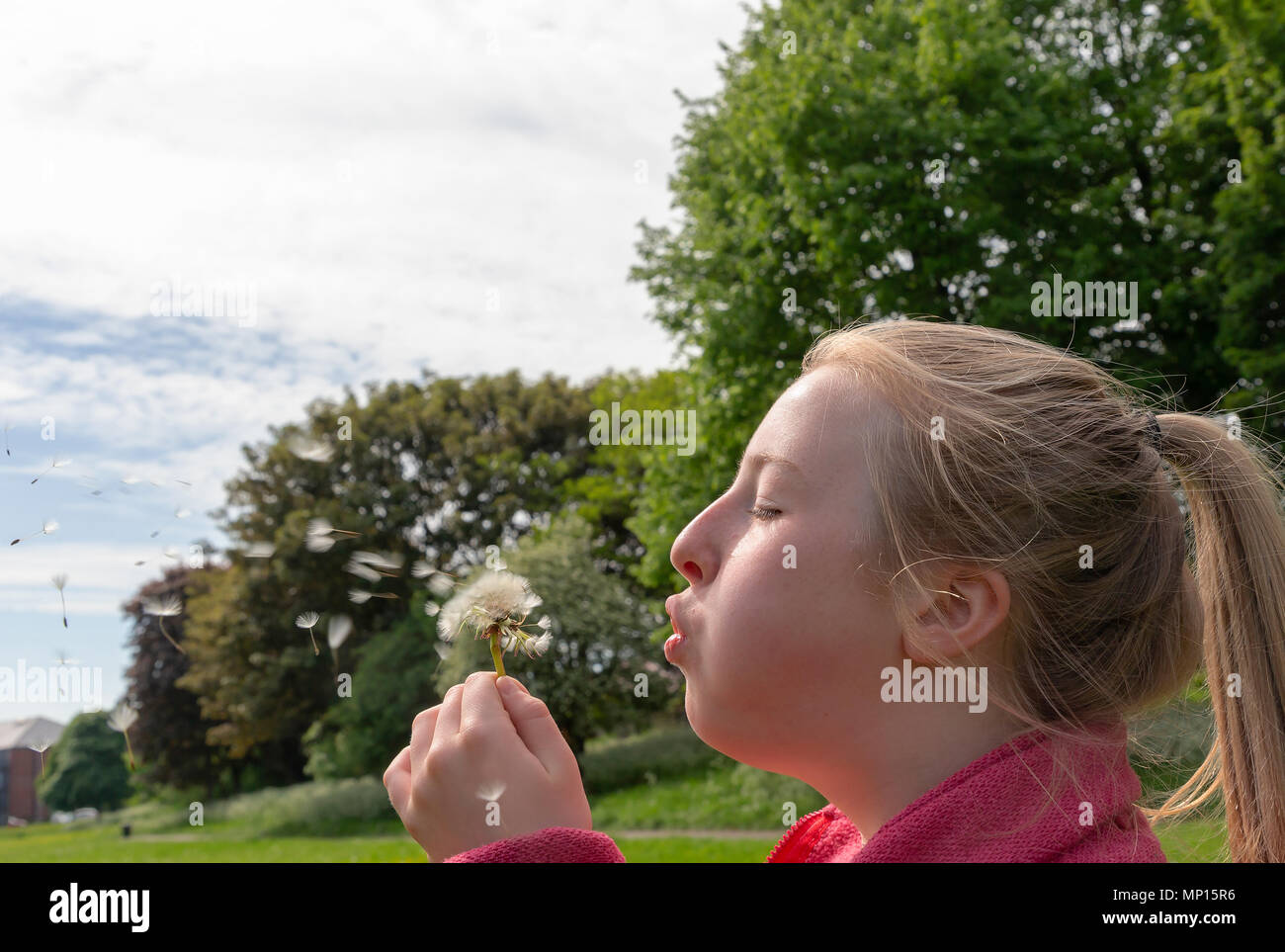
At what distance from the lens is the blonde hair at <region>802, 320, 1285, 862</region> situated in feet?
5.21

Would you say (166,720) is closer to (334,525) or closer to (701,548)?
(334,525)

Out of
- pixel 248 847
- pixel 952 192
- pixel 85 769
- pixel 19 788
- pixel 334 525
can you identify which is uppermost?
pixel 952 192

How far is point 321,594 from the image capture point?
2712 cm

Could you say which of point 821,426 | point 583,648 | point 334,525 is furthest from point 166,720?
point 821,426

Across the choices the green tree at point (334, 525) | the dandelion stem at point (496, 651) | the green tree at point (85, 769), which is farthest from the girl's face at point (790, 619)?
the green tree at point (85, 769)

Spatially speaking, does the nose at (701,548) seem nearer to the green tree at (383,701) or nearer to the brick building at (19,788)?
the green tree at (383,701)

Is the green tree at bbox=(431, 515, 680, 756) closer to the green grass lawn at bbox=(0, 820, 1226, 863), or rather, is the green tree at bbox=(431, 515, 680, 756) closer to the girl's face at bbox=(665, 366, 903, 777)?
the green grass lawn at bbox=(0, 820, 1226, 863)

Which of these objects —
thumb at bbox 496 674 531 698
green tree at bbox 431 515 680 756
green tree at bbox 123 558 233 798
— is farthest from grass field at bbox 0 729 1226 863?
thumb at bbox 496 674 531 698

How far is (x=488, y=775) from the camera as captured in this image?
4.85ft

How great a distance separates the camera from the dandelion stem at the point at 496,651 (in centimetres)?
165

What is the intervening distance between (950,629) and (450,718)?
0.79m

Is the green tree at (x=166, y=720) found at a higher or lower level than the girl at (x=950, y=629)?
lower

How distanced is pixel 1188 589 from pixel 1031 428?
16.4 inches
